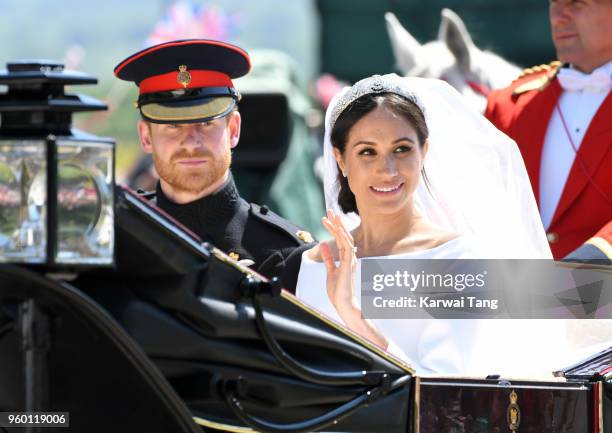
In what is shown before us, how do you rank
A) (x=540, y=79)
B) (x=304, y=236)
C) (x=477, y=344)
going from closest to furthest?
(x=477, y=344)
(x=304, y=236)
(x=540, y=79)

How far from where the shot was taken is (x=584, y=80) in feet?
13.0

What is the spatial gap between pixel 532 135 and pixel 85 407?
2079mm

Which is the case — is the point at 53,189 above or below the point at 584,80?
below

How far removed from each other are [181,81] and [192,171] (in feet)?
0.74

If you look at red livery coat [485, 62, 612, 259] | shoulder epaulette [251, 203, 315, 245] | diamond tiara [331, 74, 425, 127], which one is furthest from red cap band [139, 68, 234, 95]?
red livery coat [485, 62, 612, 259]

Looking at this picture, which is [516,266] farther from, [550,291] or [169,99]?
[169,99]

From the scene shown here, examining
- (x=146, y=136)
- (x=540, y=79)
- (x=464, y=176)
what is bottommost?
(x=464, y=176)

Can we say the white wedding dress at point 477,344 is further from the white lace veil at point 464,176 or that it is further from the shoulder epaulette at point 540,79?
the shoulder epaulette at point 540,79

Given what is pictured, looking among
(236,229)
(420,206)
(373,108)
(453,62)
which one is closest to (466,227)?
(420,206)

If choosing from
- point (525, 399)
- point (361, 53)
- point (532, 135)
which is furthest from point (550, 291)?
point (361, 53)

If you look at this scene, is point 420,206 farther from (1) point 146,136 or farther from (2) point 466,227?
(1) point 146,136

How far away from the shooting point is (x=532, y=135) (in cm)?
405

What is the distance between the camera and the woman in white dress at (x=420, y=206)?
9.22 feet

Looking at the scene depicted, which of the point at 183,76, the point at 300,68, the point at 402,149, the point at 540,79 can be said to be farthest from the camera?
the point at 300,68
